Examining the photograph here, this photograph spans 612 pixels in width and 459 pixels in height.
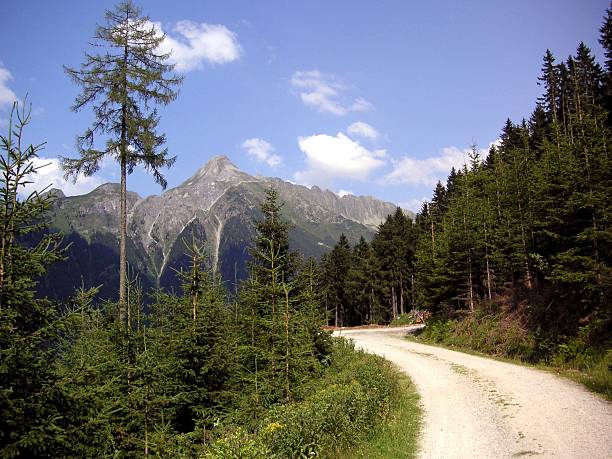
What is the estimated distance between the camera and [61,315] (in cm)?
658

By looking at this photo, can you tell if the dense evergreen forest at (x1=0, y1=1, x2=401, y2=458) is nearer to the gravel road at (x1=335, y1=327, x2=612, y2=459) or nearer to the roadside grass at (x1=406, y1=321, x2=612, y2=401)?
the gravel road at (x1=335, y1=327, x2=612, y2=459)

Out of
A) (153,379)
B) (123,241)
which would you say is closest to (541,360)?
(153,379)

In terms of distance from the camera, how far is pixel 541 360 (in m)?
18.1

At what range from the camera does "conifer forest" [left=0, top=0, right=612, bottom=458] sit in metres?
6.17

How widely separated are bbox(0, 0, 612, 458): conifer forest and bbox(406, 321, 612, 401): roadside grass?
101 mm

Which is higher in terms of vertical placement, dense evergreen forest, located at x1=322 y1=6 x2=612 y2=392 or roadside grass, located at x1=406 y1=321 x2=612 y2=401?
dense evergreen forest, located at x1=322 y1=6 x2=612 y2=392

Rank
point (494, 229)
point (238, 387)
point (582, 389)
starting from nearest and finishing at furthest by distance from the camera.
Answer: point (238, 387) → point (582, 389) → point (494, 229)

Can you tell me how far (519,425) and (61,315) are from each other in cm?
1063

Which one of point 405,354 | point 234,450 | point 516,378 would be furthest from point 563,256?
point 234,450

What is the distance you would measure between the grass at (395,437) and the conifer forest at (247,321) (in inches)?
9.9

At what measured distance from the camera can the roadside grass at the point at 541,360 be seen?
1327cm

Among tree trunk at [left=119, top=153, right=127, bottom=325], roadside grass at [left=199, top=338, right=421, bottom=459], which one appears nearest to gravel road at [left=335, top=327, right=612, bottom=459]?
roadside grass at [left=199, top=338, right=421, bottom=459]

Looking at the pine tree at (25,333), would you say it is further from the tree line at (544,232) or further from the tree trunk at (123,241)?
the tree line at (544,232)

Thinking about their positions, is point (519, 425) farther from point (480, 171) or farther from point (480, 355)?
point (480, 171)
